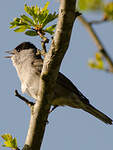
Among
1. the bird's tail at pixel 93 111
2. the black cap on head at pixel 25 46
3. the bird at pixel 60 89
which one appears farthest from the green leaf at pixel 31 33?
the black cap on head at pixel 25 46

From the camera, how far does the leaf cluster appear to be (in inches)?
152

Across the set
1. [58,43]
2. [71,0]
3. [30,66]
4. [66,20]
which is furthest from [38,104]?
[30,66]

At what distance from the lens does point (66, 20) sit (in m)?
3.07

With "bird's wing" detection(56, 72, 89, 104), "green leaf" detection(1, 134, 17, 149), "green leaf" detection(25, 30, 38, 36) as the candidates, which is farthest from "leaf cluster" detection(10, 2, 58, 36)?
"bird's wing" detection(56, 72, 89, 104)

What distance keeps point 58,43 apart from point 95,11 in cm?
143

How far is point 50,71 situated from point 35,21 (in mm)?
800

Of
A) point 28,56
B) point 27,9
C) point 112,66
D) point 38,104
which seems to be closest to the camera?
point 112,66

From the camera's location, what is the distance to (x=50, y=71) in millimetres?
3682

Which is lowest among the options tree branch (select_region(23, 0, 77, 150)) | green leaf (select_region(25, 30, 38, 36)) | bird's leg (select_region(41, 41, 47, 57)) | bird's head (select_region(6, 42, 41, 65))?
tree branch (select_region(23, 0, 77, 150))

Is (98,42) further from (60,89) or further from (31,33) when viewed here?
(60,89)

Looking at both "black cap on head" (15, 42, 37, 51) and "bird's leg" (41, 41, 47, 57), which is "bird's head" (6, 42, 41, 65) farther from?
"bird's leg" (41, 41, 47, 57)

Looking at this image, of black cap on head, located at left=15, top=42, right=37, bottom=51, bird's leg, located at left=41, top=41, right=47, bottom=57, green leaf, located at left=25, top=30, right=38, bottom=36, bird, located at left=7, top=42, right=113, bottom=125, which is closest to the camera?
bird's leg, located at left=41, top=41, right=47, bottom=57

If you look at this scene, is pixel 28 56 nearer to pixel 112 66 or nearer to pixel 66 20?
pixel 66 20

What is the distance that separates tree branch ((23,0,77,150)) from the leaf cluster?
584mm
